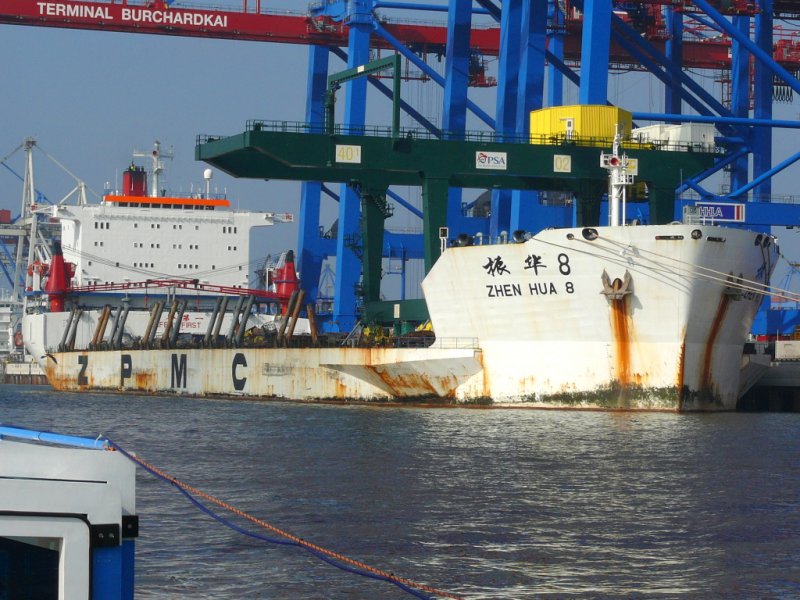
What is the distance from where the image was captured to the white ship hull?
91.2ft

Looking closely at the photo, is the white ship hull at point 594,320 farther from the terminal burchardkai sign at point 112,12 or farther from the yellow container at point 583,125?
the terminal burchardkai sign at point 112,12

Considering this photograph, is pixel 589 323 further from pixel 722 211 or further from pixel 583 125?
pixel 722 211

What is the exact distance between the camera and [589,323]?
28.3 metres

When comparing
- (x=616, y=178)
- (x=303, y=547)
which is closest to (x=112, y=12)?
(x=616, y=178)

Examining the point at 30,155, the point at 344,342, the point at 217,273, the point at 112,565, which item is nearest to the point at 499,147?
the point at 344,342

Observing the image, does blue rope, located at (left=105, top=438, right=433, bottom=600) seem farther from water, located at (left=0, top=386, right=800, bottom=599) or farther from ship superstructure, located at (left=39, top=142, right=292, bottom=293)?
ship superstructure, located at (left=39, top=142, right=292, bottom=293)

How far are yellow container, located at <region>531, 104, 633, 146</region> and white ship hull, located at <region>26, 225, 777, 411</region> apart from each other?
640 centimetres

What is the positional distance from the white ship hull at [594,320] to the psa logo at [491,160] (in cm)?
444

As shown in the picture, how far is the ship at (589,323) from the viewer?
27.8 metres

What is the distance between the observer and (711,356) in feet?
93.7

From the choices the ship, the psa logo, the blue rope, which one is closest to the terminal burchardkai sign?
the psa logo

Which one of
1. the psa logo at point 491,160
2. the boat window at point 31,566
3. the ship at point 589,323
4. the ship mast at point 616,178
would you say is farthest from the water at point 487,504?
the psa logo at point 491,160

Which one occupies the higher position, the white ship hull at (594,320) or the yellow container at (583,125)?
the yellow container at (583,125)

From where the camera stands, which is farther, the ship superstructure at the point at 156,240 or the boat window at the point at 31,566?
the ship superstructure at the point at 156,240
